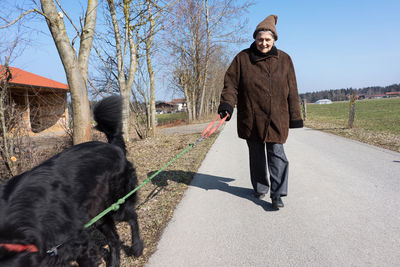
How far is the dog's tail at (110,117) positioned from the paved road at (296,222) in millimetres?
1168

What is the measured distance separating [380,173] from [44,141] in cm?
857

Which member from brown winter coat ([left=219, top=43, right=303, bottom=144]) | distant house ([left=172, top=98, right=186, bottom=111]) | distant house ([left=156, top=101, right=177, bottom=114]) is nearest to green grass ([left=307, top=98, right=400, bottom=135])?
brown winter coat ([left=219, top=43, right=303, bottom=144])

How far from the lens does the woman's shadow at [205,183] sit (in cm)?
352

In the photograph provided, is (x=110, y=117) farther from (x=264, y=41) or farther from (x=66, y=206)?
(x=264, y=41)

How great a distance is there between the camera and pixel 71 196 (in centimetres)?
175

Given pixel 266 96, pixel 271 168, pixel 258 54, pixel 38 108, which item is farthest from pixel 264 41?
pixel 38 108

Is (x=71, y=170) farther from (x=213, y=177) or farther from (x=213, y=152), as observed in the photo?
(x=213, y=152)

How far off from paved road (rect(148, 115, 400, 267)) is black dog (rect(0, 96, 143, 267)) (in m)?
0.62

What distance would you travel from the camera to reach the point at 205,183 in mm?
4309

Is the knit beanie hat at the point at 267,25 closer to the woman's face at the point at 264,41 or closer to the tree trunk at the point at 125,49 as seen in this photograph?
the woman's face at the point at 264,41

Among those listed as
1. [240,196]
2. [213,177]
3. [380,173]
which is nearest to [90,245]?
[240,196]

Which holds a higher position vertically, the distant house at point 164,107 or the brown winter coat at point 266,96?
the brown winter coat at point 266,96

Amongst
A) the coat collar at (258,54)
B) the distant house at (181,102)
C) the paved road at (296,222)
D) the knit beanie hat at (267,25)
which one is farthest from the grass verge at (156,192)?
the distant house at (181,102)

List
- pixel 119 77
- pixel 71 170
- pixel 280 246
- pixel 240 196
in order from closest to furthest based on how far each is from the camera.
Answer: pixel 71 170 < pixel 280 246 < pixel 240 196 < pixel 119 77
